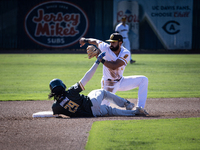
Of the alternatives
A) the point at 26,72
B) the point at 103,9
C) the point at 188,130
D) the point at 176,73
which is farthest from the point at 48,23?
the point at 188,130

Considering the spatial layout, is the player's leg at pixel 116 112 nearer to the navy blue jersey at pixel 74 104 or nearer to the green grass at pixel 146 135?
the navy blue jersey at pixel 74 104

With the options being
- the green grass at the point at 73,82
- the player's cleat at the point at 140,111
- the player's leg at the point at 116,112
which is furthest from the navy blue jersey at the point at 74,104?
the green grass at the point at 73,82

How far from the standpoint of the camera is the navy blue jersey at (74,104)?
16.6ft

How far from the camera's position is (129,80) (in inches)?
236

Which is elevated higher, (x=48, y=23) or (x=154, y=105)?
(x=48, y=23)

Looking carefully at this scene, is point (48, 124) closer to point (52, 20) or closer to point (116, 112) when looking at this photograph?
point (116, 112)

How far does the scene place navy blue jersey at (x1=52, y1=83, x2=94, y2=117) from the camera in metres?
5.07

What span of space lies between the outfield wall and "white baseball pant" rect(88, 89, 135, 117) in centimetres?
1862

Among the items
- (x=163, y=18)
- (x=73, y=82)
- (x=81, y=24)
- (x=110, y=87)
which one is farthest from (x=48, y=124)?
(x=163, y=18)

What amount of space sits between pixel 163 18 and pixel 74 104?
20170 mm

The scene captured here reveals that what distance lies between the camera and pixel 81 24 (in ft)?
78.7

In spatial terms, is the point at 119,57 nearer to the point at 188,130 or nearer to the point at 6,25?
the point at 188,130

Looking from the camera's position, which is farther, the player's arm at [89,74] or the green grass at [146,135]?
the player's arm at [89,74]

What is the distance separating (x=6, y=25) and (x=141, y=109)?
69.3 feet
